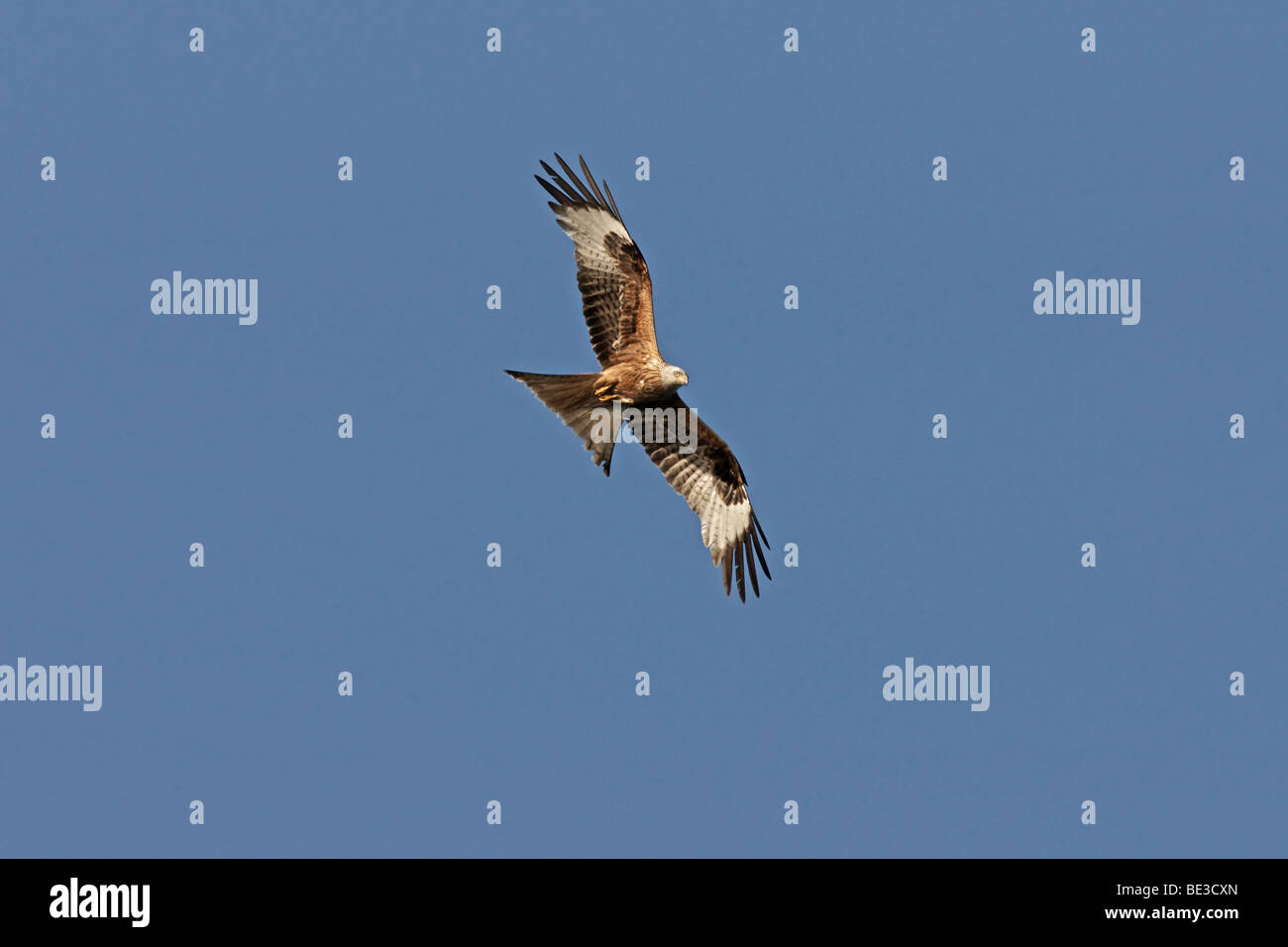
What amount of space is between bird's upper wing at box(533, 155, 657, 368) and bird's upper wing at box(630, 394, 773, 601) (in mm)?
1209

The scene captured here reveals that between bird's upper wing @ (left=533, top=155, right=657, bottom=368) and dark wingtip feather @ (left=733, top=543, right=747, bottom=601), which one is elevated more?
bird's upper wing @ (left=533, top=155, right=657, bottom=368)

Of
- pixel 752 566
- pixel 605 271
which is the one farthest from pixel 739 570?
pixel 605 271

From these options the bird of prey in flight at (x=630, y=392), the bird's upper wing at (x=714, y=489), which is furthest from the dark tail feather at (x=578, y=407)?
the bird's upper wing at (x=714, y=489)

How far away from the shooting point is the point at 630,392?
1462 centimetres

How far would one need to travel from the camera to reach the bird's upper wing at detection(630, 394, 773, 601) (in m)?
16.3

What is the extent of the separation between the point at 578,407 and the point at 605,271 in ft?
5.29

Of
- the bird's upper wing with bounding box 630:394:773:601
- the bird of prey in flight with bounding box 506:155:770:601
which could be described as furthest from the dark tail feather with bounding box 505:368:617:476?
the bird's upper wing with bounding box 630:394:773:601

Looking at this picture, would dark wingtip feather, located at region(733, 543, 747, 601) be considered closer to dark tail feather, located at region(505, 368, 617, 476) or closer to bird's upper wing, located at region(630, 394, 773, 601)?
bird's upper wing, located at region(630, 394, 773, 601)

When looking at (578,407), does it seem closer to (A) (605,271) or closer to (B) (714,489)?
(A) (605,271)

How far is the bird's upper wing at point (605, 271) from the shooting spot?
15.2m

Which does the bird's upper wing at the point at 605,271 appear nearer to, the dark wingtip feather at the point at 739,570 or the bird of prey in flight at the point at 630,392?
the bird of prey in flight at the point at 630,392
